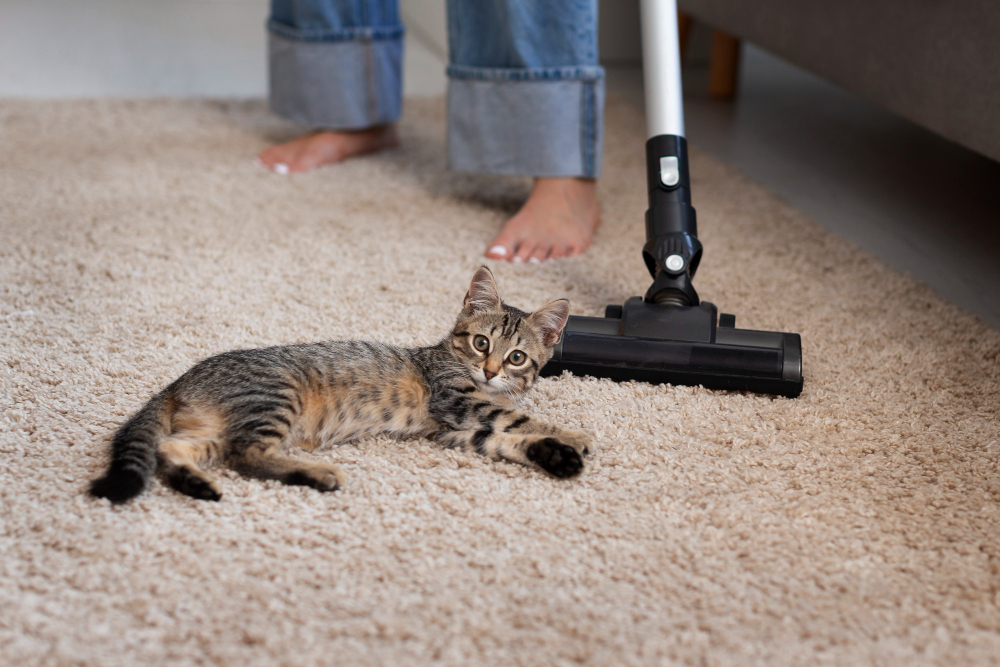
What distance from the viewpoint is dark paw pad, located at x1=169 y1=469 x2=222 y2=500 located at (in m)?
0.87

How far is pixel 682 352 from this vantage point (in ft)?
3.77

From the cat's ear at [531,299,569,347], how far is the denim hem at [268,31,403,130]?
1172 mm

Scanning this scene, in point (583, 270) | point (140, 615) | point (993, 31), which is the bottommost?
point (140, 615)

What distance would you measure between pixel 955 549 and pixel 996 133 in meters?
0.87

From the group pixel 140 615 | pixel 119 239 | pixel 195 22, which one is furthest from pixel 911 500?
pixel 195 22

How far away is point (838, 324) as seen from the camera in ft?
4.49

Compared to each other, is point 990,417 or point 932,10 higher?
point 932,10

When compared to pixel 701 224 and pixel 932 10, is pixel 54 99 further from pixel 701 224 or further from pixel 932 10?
pixel 932 10

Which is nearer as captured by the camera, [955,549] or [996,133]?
[955,549]

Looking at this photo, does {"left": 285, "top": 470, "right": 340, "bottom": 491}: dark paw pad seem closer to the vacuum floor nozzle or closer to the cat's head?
the cat's head

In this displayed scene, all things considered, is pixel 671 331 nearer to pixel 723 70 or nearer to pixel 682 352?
pixel 682 352

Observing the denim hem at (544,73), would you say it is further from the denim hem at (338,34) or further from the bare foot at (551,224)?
the denim hem at (338,34)

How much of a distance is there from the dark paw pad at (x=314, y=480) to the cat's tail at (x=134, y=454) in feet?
A: 0.46

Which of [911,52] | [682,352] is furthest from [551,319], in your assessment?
[911,52]
